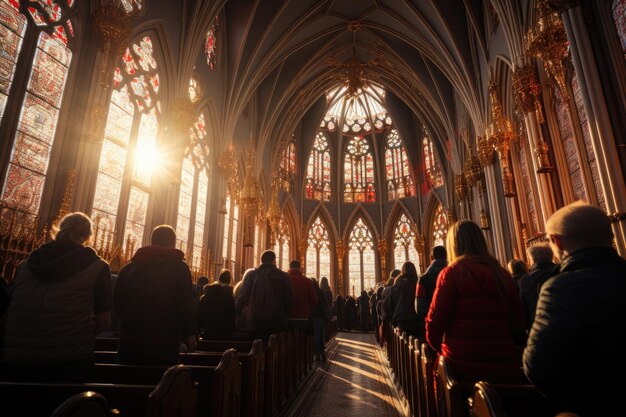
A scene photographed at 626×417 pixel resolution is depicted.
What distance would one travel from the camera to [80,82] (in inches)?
298

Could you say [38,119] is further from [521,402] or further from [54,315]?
[521,402]

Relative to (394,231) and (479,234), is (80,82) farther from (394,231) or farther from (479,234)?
(394,231)

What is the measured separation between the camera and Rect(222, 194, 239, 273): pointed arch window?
47.4 feet

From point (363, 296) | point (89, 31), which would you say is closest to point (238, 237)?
point (363, 296)

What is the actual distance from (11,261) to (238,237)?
10603 mm

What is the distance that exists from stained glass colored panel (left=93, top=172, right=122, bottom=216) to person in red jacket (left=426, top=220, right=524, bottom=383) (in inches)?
303

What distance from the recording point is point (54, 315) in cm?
218

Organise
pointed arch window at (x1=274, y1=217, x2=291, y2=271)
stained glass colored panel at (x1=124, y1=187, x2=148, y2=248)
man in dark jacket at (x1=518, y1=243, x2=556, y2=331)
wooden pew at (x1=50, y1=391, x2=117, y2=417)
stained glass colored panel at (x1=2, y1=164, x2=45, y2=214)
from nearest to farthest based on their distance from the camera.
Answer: wooden pew at (x1=50, y1=391, x2=117, y2=417), man in dark jacket at (x1=518, y1=243, x2=556, y2=331), stained glass colored panel at (x1=2, y1=164, x2=45, y2=214), stained glass colored panel at (x1=124, y1=187, x2=148, y2=248), pointed arch window at (x1=274, y1=217, x2=291, y2=271)

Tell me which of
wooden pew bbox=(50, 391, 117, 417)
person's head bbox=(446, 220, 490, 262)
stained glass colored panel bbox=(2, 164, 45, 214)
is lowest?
wooden pew bbox=(50, 391, 117, 417)

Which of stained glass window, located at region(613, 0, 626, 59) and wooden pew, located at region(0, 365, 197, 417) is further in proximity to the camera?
stained glass window, located at region(613, 0, 626, 59)

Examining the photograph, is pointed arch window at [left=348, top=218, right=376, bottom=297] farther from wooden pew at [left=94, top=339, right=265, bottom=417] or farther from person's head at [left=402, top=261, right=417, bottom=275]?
wooden pew at [left=94, top=339, right=265, bottom=417]

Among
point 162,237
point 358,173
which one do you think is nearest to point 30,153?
point 162,237

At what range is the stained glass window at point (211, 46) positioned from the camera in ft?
43.9

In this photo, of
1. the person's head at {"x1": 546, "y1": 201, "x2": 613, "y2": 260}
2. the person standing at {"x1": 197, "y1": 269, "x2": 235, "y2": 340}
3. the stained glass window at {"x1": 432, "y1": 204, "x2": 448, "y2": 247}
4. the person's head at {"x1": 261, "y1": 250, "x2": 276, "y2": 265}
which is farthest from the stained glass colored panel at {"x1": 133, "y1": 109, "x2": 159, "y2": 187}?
the stained glass window at {"x1": 432, "y1": 204, "x2": 448, "y2": 247}
